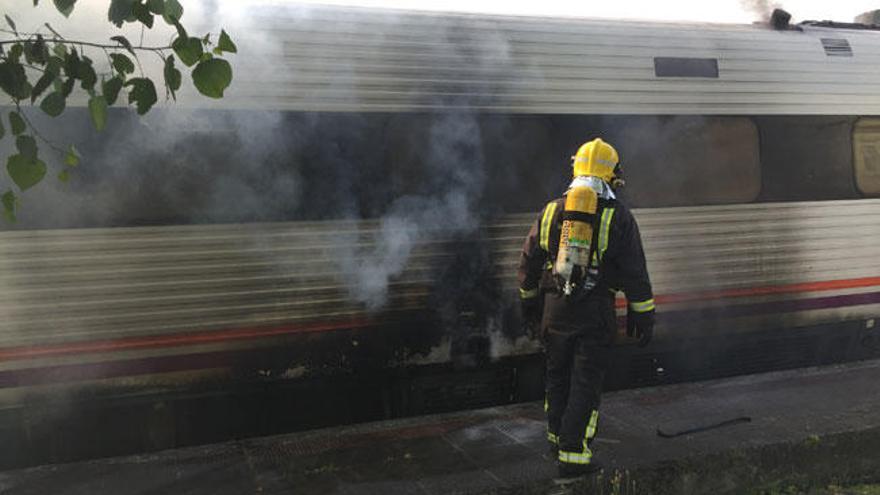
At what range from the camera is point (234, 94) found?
13.4 feet

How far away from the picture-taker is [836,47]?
223 inches

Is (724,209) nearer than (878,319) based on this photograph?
Yes

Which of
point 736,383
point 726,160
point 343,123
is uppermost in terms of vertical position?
point 343,123

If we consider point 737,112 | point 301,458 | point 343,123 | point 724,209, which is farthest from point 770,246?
point 301,458

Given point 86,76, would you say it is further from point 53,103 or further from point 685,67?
point 685,67

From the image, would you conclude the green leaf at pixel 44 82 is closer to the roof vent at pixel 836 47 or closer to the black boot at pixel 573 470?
the black boot at pixel 573 470

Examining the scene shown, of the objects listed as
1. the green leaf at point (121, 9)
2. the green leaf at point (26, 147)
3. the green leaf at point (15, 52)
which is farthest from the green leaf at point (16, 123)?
the green leaf at point (121, 9)

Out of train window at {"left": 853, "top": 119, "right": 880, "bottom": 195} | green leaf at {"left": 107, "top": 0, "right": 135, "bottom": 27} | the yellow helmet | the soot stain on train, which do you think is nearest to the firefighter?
the yellow helmet

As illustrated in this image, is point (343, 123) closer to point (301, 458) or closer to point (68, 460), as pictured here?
point (301, 458)

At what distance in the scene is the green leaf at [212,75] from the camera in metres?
2.09

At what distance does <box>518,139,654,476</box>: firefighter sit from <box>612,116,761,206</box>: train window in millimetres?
1415

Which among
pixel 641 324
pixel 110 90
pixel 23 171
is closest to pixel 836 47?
pixel 641 324

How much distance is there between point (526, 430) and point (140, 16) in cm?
318

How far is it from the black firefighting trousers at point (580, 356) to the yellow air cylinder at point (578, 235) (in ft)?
0.62
